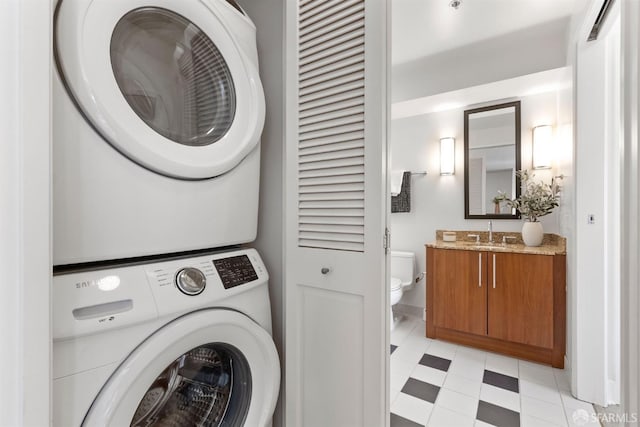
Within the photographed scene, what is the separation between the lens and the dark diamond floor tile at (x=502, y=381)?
1810 millimetres

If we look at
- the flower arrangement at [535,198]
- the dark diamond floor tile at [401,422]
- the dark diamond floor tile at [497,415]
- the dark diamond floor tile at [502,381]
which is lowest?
the dark diamond floor tile at [401,422]

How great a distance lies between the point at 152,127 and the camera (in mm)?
771

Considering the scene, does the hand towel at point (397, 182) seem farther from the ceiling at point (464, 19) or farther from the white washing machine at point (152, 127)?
the white washing machine at point (152, 127)

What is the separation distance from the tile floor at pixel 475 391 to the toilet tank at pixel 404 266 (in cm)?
64

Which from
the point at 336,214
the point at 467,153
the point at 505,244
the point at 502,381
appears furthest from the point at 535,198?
the point at 336,214

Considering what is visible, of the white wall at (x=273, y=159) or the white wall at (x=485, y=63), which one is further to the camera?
the white wall at (x=485, y=63)

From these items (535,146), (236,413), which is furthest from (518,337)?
(236,413)

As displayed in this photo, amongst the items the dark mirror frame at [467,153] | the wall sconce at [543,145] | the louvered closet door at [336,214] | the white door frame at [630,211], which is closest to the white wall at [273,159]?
the louvered closet door at [336,214]

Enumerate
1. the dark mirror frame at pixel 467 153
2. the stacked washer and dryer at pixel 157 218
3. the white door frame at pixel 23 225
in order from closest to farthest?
the white door frame at pixel 23 225 < the stacked washer and dryer at pixel 157 218 < the dark mirror frame at pixel 467 153

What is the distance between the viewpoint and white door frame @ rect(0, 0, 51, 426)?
20.0 inches

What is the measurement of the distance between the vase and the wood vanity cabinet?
0.23 m

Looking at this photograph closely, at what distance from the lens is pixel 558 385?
182cm

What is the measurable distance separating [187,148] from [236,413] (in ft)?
2.61

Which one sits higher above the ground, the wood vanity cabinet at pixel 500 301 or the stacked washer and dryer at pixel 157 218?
the stacked washer and dryer at pixel 157 218
